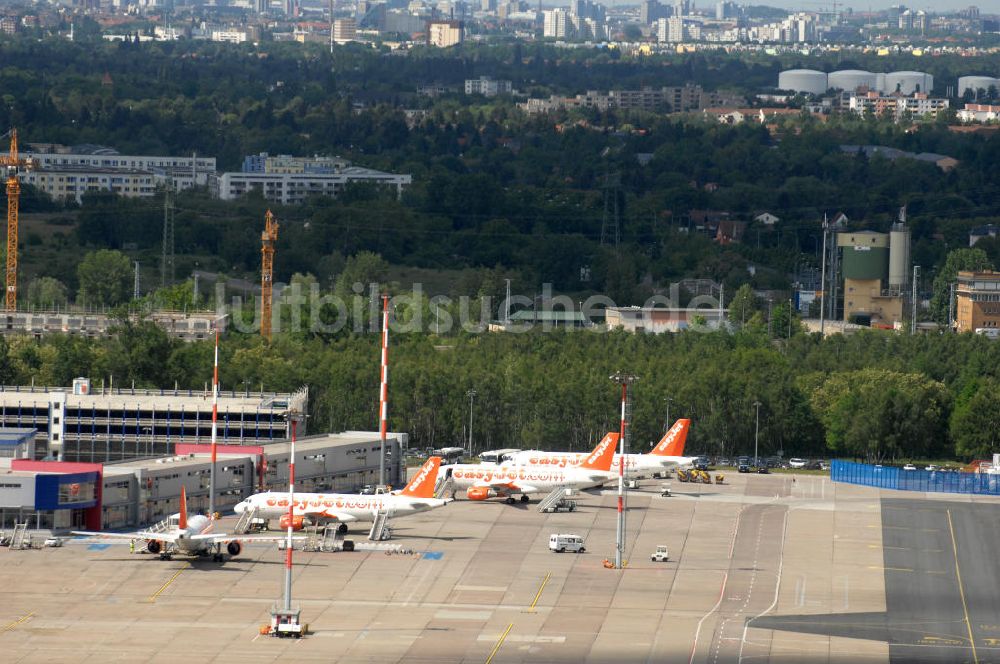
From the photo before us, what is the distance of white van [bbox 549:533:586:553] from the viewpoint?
102812 mm

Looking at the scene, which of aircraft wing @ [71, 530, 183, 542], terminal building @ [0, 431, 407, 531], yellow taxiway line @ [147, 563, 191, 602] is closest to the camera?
yellow taxiway line @ [147, 563, 191, 602]

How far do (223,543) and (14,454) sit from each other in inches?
806

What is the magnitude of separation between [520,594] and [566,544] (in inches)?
421

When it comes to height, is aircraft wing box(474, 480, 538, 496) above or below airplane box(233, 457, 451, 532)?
below

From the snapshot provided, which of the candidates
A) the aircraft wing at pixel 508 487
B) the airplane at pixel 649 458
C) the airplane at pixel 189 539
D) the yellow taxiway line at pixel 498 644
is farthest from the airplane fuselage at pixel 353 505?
the airplane at pixel 649 458

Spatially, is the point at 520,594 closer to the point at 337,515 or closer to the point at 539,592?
the point at 539,592

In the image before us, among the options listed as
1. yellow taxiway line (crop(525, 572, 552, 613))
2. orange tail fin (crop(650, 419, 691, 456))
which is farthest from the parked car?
orange tail fin (crop(650, 419, 691, 456))

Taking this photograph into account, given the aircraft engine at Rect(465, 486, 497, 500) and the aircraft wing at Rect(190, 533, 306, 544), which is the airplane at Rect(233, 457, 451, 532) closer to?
the aircraft wing at Rect(190, 533, 306, 544)

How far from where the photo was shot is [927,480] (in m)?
129

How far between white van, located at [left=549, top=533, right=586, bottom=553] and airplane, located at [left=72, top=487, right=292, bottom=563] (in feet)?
44.4

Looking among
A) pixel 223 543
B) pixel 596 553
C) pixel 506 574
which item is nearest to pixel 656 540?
pixel 596 553

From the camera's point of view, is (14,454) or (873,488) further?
(873,488)

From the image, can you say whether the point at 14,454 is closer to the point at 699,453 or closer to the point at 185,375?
the point at 185,375

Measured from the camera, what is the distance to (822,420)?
146 m
